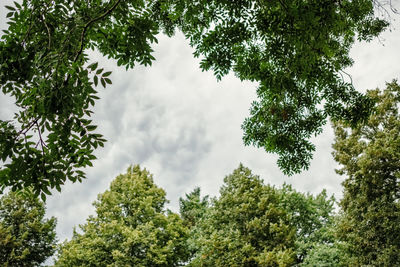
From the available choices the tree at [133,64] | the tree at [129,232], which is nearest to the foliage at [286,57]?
the tree at [133,64]

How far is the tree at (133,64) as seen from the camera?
2.89 meters

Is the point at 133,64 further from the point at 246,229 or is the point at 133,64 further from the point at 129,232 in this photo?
the point at 246,229

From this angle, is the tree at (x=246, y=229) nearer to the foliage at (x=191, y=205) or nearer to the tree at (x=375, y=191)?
the tree at (x=375, y=191)

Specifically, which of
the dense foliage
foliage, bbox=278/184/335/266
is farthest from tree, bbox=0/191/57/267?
foliage, bbox=278/184/335/266

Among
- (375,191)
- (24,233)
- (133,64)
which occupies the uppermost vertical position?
(24,233)

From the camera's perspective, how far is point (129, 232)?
54.1ft

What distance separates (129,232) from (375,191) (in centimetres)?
1382

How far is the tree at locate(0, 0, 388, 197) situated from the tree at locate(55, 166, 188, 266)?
12902mm

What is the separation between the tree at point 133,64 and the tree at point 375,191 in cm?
898

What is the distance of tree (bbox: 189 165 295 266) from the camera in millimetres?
16875

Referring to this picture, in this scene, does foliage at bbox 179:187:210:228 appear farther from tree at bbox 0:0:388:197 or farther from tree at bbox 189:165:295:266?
tree at bbox 0:0:388:197

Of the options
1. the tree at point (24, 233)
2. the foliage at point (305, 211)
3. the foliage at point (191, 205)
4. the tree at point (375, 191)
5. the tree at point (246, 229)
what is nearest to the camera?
the tree at point (375, 191)

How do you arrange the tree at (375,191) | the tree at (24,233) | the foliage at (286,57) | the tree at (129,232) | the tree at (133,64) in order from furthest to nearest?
1. the tree at (24,233)
2. the tree at (129,232)
3. the tree at (375,191)
4. the foliage at (286,57)
5. the tree at (133,64)

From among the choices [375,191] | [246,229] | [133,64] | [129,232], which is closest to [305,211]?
[246,229]
